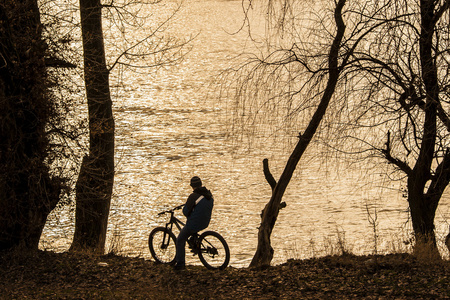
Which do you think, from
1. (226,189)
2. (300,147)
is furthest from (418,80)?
(226,189)

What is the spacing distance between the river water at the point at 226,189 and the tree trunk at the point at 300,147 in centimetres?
194

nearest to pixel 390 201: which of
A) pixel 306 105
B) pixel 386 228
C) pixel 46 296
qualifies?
pixel 386 228

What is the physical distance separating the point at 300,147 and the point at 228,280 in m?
2.54

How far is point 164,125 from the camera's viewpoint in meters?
32.8

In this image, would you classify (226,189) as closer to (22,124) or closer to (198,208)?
(22,124)

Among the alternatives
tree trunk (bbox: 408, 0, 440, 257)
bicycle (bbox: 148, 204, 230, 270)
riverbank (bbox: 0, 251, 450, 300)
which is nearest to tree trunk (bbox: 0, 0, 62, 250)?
riverbank (bbox: 0, 251, 450, 300)

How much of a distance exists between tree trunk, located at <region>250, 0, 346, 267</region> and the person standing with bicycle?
120cm

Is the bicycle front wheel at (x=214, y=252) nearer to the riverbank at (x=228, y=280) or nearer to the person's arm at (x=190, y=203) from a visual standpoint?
the riverbank at (x=228, y=280)

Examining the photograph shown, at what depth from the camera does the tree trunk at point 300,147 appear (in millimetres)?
8875

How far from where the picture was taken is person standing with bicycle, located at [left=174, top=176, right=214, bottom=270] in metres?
8.24

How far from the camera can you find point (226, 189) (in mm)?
23938

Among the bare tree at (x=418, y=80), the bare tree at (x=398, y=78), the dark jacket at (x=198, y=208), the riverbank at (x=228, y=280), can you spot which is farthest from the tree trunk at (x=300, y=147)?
the dark jacket at (x=198, y=208)

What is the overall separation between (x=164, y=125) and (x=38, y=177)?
77.7 feet

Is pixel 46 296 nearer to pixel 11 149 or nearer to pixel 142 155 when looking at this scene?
pixel 11 149
